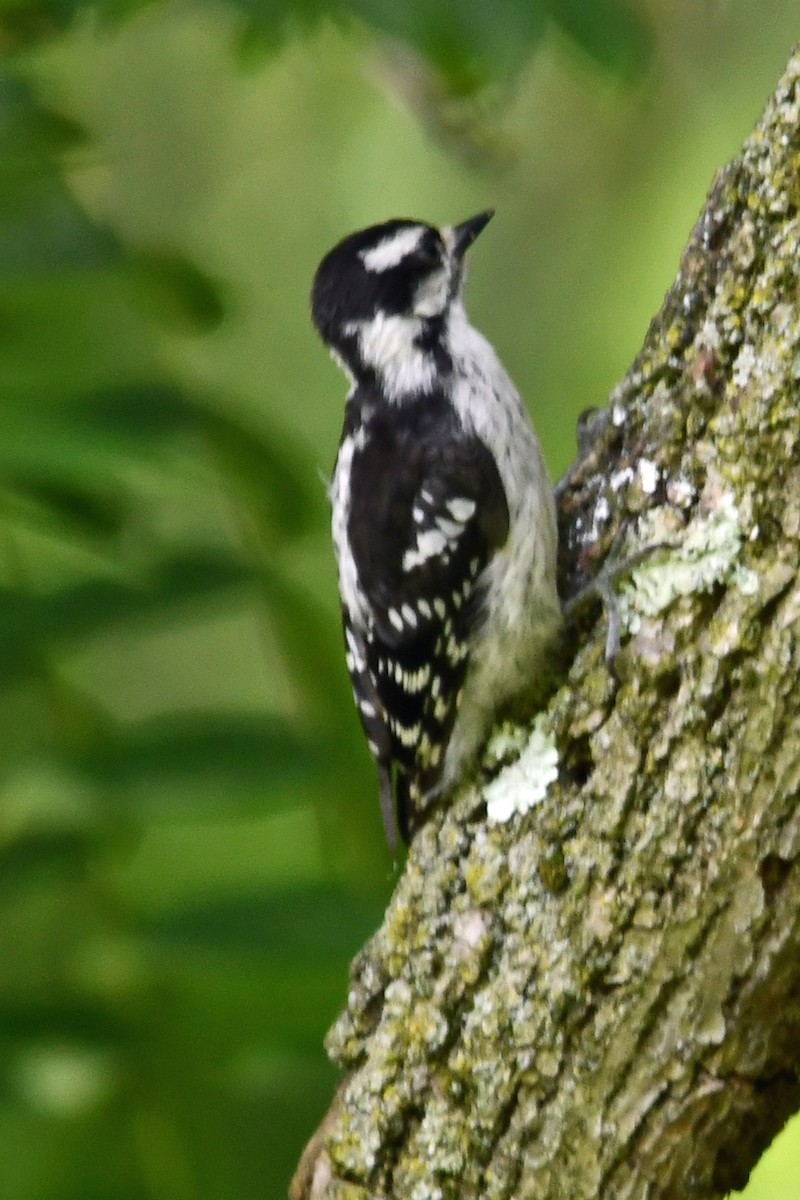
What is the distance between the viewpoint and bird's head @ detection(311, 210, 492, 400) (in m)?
3.36

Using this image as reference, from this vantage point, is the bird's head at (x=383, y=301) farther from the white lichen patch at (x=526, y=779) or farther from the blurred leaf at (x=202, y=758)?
the white lichen patch at (x=526, y=779)

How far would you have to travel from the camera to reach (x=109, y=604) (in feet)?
9.50

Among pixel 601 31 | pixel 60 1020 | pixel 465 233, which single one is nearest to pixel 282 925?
pixel 60 1020

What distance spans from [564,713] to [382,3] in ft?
4.56

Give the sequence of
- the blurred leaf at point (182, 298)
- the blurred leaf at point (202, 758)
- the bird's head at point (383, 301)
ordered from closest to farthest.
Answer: the blurred leaf at point (202, 758), the blurred leaf at point (182, 298), the bird's head at point (383, 301)

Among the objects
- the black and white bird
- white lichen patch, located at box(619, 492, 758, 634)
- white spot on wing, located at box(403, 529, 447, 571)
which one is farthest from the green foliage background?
white lichen patch, located at box(619, 492, 758, 634)

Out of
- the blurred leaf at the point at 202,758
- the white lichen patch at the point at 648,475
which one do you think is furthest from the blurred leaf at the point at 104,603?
the white lichen patch at the point at 648,475

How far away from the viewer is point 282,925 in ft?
9.06

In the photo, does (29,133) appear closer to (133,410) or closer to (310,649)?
(133,410)

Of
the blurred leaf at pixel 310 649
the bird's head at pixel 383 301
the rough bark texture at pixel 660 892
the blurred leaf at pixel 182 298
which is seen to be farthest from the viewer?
the bird's head at pixel 383 301

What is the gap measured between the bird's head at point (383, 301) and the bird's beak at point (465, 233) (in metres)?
Result: 0.07

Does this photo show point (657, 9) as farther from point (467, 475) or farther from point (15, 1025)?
point (15, 1025)

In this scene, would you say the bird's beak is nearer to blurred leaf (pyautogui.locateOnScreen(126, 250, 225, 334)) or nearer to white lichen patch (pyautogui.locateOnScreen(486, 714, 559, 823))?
blurred leaf (pyautogui.locateOnScreen(126, 250, 225, 334))

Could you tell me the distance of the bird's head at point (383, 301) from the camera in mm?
3363
